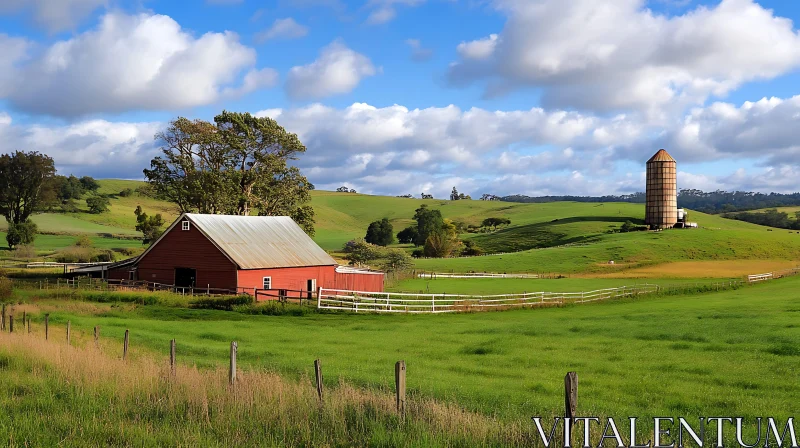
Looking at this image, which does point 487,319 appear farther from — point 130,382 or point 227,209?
point 227,209

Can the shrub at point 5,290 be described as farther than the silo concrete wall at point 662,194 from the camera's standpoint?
No

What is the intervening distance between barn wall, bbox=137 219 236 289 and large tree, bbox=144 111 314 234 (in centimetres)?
1503

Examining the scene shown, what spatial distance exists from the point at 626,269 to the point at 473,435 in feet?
255

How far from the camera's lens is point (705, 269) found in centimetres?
7781

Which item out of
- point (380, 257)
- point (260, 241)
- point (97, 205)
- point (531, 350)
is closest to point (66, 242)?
point (97, 205)

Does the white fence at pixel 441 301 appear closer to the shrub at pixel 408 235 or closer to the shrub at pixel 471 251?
the shrub at pixel 471 251

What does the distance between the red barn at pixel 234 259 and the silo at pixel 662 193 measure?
89511mm

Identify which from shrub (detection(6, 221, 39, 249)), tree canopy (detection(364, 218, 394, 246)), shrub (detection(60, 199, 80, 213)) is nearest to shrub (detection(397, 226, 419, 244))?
tree canopy (detection(364, 218, 394, 246))

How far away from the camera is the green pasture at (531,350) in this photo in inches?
568

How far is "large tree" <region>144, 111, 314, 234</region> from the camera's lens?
2576 inches

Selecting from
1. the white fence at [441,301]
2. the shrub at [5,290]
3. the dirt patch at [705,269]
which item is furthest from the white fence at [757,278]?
the shrub at [5,290]

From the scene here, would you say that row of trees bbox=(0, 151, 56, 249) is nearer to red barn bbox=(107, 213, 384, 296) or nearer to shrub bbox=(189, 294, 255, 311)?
red barn bbox=(107, 213, 384, 296)

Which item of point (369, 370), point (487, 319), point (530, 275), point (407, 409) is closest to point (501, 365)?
point (369, 370)

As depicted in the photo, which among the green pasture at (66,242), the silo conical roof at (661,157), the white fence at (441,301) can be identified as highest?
the silo conical roof at (661,157)
